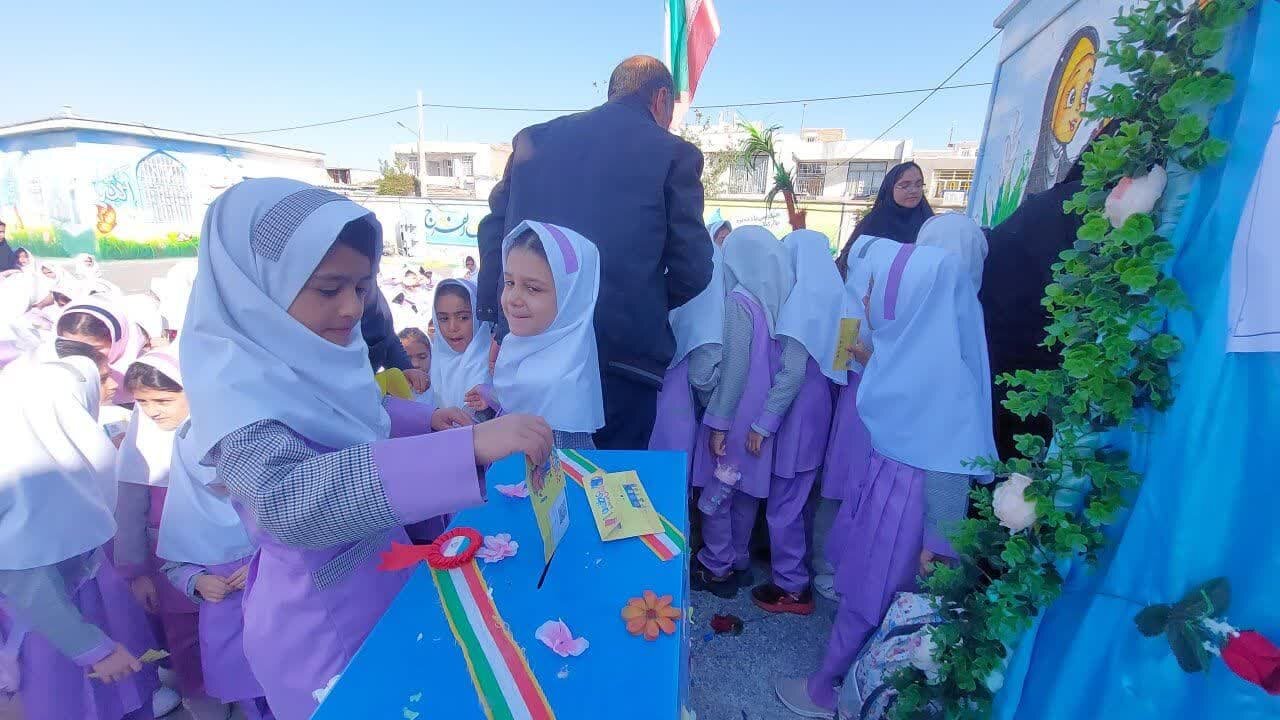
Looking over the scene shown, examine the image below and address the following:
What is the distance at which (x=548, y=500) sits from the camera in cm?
95

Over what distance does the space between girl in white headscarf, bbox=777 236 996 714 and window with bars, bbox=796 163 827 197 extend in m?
32.9

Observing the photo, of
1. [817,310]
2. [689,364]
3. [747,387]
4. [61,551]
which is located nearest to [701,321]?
[689,364]

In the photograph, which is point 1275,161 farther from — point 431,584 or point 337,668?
point 337,668

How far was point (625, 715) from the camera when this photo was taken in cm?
65

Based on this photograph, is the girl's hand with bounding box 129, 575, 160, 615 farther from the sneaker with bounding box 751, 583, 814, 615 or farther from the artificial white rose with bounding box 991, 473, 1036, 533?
the artificial white rose with bounding box 991, 473, 1036, 533

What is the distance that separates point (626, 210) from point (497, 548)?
1.36m

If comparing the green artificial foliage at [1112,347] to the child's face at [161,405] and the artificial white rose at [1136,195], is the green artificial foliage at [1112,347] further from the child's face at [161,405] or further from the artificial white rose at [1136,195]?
the child's face at [161,405]

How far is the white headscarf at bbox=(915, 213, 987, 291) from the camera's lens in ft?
8.04

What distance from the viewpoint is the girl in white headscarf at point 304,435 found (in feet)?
2.85

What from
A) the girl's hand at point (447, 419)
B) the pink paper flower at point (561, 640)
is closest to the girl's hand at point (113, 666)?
the girl's hand at point (447, 419)

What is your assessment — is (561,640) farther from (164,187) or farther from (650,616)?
(164,187)

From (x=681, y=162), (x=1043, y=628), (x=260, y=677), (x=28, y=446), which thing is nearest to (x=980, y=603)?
(x=1043, y=628)

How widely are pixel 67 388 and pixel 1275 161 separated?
2.83 m

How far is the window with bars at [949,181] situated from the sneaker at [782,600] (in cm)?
3027
